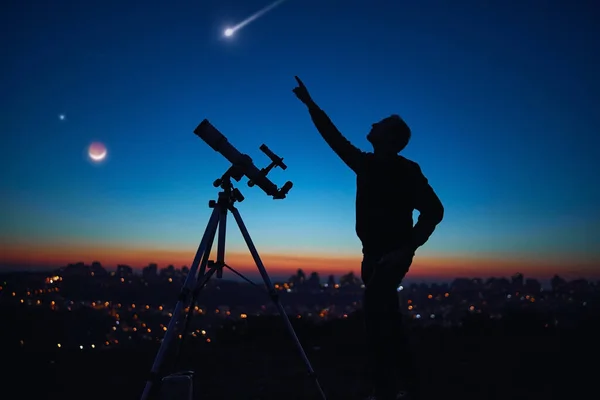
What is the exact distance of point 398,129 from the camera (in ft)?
9.74

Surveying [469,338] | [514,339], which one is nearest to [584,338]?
[514,339]

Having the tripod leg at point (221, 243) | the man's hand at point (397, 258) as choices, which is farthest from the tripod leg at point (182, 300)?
the man's hand at point (397, 258)

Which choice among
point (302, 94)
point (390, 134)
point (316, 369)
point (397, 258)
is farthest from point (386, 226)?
point (316, 369)

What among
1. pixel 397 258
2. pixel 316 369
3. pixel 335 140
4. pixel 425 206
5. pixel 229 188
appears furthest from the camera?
pixel 316 369

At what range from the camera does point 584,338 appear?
21.7ft

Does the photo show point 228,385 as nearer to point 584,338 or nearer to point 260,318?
point 260,318

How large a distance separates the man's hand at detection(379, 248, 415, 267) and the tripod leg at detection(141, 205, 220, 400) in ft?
5.24

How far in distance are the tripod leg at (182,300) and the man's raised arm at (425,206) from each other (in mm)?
1777

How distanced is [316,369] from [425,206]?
334cm

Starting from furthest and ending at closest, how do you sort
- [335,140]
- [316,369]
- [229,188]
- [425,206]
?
[316,369], [229,188], [425,206], [335,140]

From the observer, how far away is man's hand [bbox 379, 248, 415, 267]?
2.67 meters

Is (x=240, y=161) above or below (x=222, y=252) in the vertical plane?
above

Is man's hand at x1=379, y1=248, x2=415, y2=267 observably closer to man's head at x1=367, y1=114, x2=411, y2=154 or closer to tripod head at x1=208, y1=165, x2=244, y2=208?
man's head at x1=367, y1=114, x2=411, y2=154

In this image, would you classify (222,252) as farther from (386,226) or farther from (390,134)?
(390,134)
